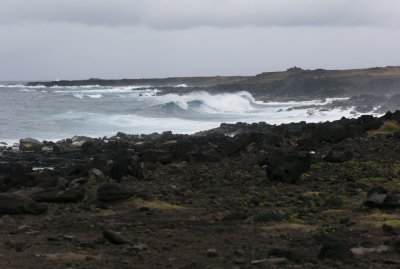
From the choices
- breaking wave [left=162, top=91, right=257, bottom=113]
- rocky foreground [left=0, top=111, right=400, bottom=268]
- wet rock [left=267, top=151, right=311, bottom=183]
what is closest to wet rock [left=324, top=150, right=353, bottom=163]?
rocky foreground [left=0, top=111, right=400, bottom=268]

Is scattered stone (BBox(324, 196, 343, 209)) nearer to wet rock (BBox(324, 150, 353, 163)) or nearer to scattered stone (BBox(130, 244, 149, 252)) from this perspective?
scattered stone (BBox(130, 244, 149, 252))

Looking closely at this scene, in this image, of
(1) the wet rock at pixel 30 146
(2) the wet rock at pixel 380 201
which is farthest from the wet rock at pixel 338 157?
(1) the wet rock at pixel 30 146

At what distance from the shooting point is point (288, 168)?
1285cm

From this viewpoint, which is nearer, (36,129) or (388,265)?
(388,265)

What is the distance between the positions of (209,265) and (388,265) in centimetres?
192

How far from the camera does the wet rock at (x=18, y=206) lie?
9836 millimetres

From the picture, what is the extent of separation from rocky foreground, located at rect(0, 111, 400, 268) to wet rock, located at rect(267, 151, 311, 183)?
22 millimetres

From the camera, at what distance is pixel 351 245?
722 cm

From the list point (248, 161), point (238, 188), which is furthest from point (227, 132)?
point (238, 188)

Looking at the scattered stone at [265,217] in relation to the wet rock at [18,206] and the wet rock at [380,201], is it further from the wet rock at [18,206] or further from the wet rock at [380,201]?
the wet rock at [18,206]

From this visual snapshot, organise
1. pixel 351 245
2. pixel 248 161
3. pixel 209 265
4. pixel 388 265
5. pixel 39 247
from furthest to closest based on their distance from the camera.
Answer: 1. pixel 248 161
2. pixel 39 247
3. pixel 351 245
4. pixel 209 265
5. pixel 388 265

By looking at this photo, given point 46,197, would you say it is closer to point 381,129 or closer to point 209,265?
point 209,265

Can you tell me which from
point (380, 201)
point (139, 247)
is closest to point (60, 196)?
point (139, 247)

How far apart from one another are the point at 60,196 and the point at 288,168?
15.7 feet
